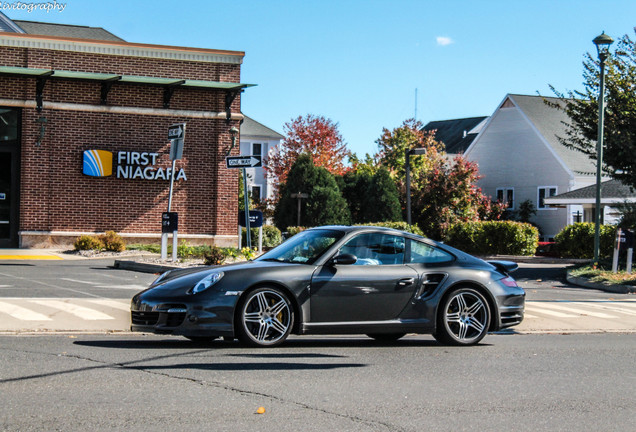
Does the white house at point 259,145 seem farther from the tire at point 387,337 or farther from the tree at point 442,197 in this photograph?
the tire at point 387,337

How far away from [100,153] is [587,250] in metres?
19.0

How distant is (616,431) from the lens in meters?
5.71

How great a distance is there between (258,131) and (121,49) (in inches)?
1632

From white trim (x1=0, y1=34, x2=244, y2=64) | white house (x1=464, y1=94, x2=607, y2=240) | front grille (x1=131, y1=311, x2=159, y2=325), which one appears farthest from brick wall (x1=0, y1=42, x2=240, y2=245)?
white house (x1=464, y1=94, x2=607, y2=240)

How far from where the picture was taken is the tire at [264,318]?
8.77m

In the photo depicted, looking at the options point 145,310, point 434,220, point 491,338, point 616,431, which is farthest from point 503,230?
point 616,431

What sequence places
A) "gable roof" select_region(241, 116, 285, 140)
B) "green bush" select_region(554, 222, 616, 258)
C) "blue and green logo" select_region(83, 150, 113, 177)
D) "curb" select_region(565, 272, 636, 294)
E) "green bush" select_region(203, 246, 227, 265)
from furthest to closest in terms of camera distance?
"gable roof" select_region(241, 116, 285, 140) → "green bush" select_region(554, 222, 616, 258) → "blue and green logo" select_region(83, 150, 113, 177) → "curb" select_region(565, 272, 636, 294) → "green bush" select_region(203, 246, 227, 265)

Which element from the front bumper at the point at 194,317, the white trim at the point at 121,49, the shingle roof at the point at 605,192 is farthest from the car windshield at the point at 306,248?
the shingle roof at the point at 605,192

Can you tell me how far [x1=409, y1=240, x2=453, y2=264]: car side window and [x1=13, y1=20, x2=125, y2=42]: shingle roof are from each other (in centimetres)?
3261

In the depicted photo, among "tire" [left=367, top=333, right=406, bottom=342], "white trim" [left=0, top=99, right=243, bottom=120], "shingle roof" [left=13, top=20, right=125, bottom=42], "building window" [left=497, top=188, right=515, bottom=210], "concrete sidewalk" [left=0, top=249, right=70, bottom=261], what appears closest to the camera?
"tire" [left=367, top=333, right=406, bottom=342]

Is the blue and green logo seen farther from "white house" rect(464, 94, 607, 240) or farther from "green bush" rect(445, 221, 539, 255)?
"white house" rect(464, 94, 607, 240)

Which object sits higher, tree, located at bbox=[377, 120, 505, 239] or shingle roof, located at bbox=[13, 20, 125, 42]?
shingle roof, located at bbox=[13, 20, 125, 42]

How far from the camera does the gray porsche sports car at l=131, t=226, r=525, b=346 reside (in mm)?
8711

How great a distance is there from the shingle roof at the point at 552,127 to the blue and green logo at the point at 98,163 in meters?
28.3
